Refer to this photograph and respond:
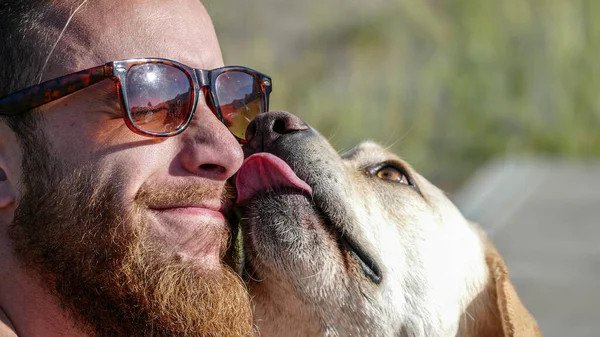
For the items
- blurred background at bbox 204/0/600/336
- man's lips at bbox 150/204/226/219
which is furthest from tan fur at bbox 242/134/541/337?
→ blurred background at bbox 204/0/600/336

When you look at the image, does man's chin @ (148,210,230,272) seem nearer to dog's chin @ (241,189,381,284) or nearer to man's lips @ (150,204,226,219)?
man's lips @ (150,204,226,219)

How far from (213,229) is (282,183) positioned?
1.14ft

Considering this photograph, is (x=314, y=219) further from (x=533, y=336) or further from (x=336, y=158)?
(x=533, y=336)

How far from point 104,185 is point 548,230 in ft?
17.7

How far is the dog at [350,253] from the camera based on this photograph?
124 inches

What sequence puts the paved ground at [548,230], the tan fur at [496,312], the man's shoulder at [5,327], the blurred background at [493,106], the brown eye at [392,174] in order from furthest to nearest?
the blurred background at [493,106] < the paved ground at [548,230] < the brown eye at [392,174] < the tan fur at [496,312] < the man's shoulder at [5,327]

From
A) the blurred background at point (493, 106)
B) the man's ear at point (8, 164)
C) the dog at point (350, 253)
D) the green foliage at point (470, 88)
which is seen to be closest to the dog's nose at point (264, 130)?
the dog at point (350, 253)

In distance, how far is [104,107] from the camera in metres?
2.94

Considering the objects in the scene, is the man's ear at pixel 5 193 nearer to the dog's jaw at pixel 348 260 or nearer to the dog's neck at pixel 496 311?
the dog's jaw at pixel 348 260

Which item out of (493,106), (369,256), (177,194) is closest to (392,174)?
(369,256)

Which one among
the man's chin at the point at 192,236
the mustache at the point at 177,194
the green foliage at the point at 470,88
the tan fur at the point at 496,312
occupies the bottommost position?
the green foliage at the point at 470,88

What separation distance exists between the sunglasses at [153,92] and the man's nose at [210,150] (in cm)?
5

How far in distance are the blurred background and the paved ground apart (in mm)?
16

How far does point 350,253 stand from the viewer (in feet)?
10.7
